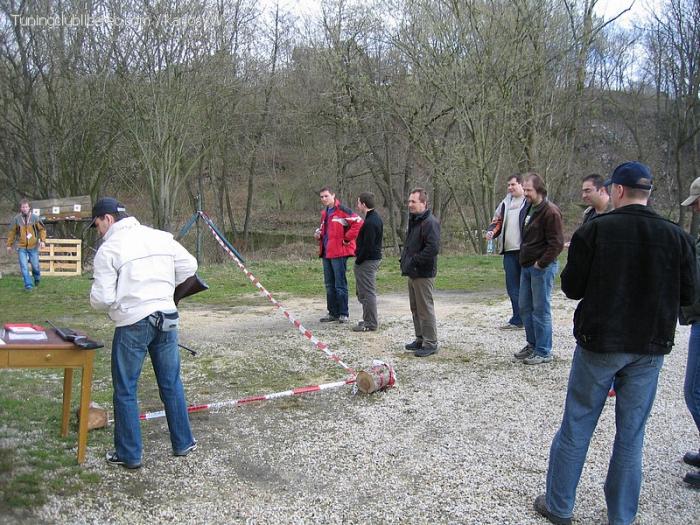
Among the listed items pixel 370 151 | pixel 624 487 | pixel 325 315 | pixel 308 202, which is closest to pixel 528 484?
pixel 624 487

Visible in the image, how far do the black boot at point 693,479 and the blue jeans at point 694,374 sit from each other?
34 centimetres

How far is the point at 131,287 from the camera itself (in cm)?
430

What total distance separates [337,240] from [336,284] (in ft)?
2.18

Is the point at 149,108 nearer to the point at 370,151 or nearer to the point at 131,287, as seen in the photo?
the point at 370,151

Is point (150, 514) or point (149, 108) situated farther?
point (149, 108)

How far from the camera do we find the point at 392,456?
4684mm

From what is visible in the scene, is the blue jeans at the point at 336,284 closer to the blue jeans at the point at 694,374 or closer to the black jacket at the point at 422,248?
the black jacket at the point at 422,248

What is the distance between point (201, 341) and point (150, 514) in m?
4.67

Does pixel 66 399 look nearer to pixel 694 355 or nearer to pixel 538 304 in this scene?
pixel 694 355

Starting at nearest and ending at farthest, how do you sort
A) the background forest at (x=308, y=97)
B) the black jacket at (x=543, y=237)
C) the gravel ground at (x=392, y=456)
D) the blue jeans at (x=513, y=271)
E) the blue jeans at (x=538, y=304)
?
the gravel ground at (x=392, y=456), the black jacket at (x=543, y=237), the blue jeans at (x=538, y=304), the blue jeans at (x=513, y=271), the background forest at (x=308, y=97)

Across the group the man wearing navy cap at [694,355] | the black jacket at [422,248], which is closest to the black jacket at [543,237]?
the black jacket at [422,248]

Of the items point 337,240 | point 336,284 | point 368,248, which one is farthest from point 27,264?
point 368,248

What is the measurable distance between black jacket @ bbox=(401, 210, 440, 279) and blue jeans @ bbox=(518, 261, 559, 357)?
3.10 feet

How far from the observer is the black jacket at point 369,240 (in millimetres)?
8492
